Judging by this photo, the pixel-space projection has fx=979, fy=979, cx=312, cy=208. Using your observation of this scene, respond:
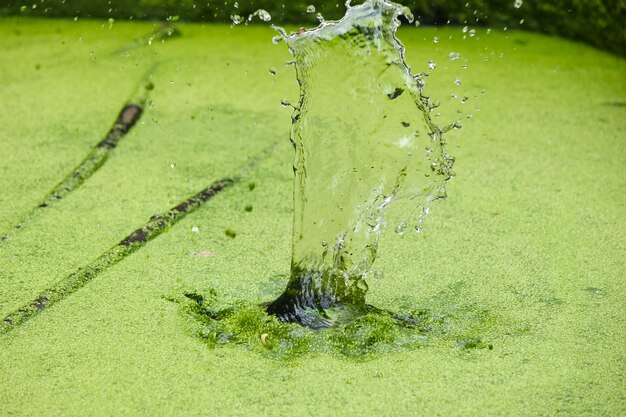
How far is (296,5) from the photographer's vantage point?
134 inches

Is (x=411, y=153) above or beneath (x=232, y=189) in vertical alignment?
above

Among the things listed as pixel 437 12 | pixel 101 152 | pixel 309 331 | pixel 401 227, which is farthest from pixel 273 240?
pixel 437 12

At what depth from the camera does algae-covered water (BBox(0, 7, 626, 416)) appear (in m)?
1.47

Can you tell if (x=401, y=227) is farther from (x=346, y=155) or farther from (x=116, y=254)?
(x=116, y=254)

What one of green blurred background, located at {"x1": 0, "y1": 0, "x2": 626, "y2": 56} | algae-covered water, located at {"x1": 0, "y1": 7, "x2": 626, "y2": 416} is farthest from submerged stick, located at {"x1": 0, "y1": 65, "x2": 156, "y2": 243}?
green blurred background, located at {"x1": 0, "y1": 0, "x2": 626, "y2": 56}

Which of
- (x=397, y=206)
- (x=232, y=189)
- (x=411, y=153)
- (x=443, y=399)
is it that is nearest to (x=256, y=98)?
(x=232, y=189)

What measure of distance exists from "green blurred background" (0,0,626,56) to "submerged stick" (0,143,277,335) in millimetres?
1186

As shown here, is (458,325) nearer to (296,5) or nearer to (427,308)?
(427,308)

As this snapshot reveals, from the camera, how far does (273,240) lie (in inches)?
77.9

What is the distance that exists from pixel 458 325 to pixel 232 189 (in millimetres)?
761

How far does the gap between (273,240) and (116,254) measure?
0.31m

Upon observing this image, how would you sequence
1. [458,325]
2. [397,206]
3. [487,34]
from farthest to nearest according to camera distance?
[487,34] → [397,206] → [458,325]

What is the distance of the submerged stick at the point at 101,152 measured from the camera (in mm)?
2154

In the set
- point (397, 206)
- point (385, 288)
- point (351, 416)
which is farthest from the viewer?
point (397, 206)
